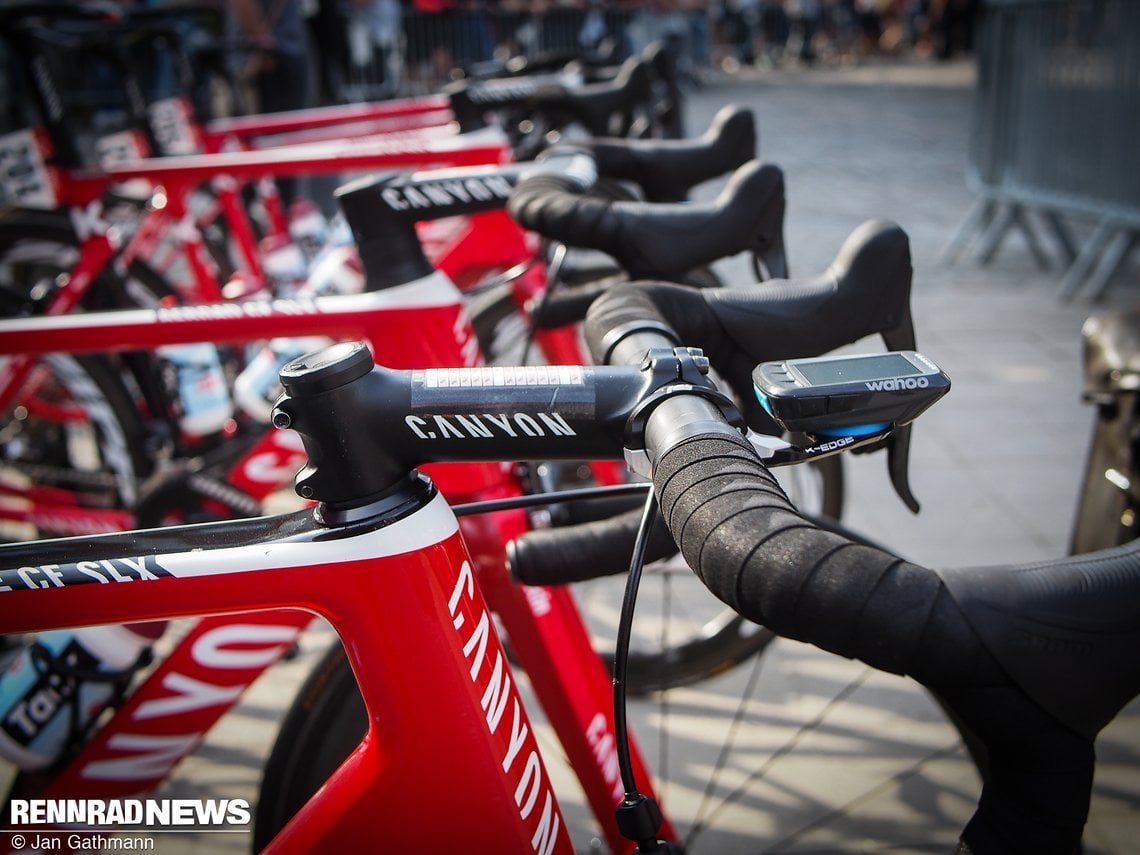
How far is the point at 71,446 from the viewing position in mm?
3336

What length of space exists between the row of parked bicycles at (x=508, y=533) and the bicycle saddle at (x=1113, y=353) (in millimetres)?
688

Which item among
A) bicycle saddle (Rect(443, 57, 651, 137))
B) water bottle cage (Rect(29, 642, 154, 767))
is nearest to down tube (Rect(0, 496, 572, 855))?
water bottle cage (Rect(29, 642, 154, 767))

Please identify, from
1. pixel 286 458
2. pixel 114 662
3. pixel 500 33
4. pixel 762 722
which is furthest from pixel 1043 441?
pixel 500 33

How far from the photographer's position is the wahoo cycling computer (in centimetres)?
73

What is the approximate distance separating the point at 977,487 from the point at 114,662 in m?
2.84

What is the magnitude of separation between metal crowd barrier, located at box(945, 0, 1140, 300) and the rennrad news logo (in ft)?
17.2

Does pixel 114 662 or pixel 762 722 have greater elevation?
pixel 114 662

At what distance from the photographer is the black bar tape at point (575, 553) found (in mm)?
1104

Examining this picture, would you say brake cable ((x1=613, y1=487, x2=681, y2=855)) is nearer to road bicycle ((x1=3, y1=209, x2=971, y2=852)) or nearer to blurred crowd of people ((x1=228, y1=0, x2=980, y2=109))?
road bicycle ((x1=3, y1=209, x2=971, y2=852))

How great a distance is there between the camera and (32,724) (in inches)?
57.0

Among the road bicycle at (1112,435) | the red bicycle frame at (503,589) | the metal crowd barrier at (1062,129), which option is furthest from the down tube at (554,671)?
the metal crowd barrier at (1062,129)

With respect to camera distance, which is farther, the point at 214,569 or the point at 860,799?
the point at 860,799

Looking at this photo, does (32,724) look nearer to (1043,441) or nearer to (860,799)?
(860,799)

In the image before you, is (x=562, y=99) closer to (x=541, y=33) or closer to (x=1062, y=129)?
(x=1062, y=129)
